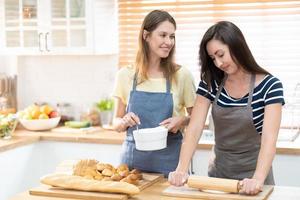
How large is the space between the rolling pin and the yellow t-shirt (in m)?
0.58

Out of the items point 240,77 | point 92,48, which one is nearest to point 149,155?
point 240,77

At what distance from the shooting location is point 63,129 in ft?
12.6

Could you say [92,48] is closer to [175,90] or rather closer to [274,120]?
[175,90]

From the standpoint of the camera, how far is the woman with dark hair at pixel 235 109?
2150mm

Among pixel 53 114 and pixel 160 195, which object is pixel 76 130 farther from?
pixel 160 195

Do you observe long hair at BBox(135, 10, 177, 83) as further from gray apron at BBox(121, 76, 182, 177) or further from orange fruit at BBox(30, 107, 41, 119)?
orange fruit at BBox(30, 107, 41, 119)

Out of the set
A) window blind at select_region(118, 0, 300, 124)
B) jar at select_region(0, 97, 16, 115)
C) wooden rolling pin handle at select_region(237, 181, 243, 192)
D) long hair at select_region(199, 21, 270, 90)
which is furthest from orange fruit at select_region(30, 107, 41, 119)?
wooden rolling pin handle at select_region(237, 181, 243, 192)

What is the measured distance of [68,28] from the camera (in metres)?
3.76

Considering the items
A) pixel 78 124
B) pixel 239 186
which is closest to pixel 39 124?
pixel 78 124

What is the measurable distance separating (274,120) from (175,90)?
1.91 feet

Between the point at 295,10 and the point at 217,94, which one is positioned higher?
the point at 295,10

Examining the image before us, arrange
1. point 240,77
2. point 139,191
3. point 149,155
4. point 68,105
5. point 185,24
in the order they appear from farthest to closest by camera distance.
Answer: point 68,105
point 185,24
point 149,155
point 240,77
point 139,191

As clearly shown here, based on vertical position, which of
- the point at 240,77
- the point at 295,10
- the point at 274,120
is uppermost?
the point at 295,10

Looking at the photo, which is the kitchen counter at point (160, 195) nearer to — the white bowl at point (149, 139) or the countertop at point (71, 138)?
the white bowl at point (149, 139)
